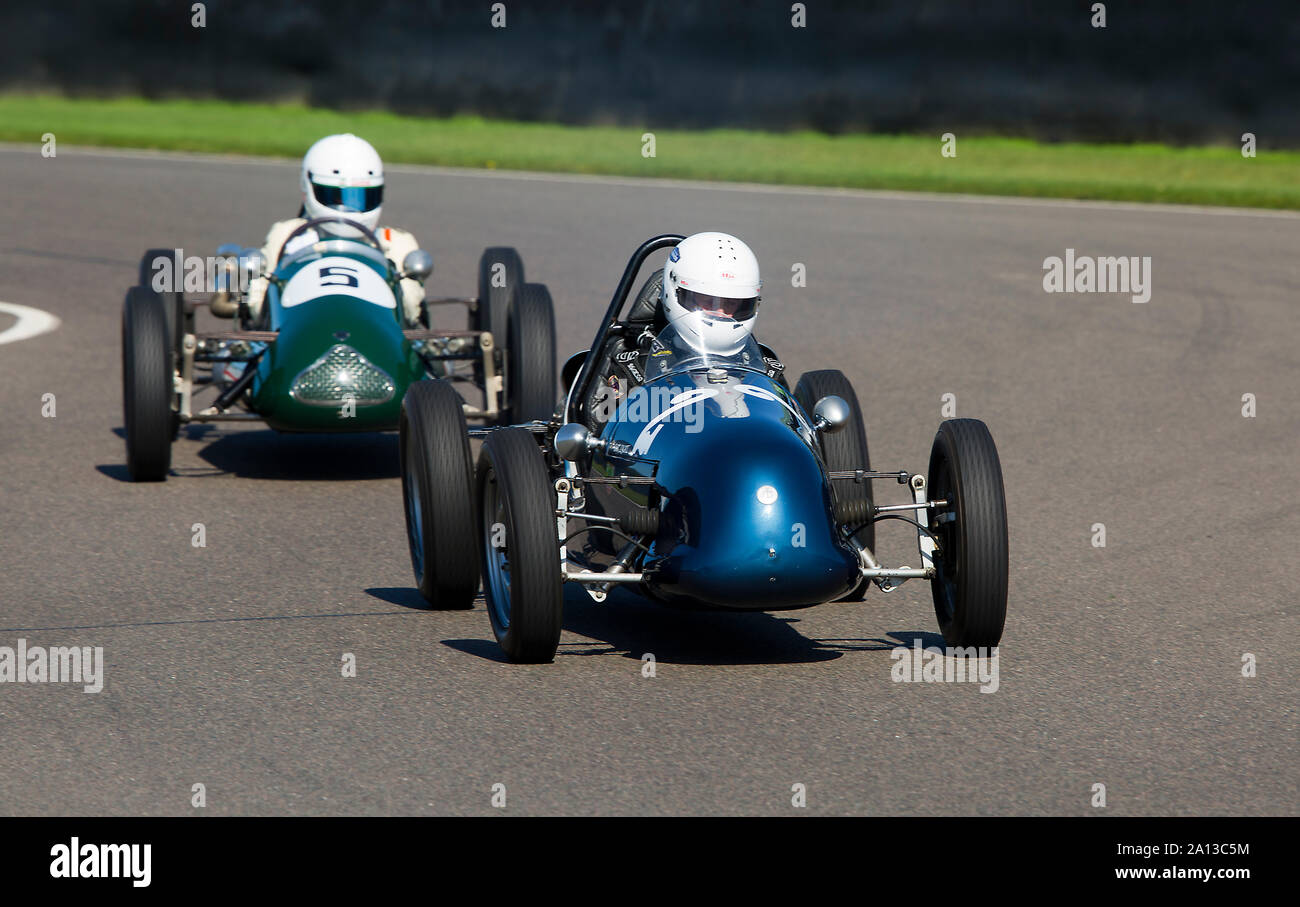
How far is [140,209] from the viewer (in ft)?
62.2

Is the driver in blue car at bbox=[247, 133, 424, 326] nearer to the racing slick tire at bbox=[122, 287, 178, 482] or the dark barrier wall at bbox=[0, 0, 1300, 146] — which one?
the racing slick tire at bbox=[122, 287, 178, 482]

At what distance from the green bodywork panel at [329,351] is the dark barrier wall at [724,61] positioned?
553 inches

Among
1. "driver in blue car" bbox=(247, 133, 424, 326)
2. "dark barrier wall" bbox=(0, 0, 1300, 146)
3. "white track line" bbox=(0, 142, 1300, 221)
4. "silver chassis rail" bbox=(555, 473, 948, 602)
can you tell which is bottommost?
"silver chassis rail" bbox=(555, 473, 948, 602)

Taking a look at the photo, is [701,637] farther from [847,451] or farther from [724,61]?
[724,61]

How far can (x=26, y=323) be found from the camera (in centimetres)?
1329

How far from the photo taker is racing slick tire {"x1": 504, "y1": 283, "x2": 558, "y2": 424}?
30.7 ft

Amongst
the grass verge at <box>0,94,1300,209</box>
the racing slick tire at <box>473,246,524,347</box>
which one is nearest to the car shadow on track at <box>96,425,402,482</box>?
the racing slick tire at <box>473,246,524,347</box>

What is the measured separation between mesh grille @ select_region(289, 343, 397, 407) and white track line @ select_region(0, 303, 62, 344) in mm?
4591

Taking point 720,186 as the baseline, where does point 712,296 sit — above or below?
below

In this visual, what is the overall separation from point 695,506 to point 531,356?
3.63 meters

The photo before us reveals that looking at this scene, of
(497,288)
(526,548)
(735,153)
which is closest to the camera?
(526,548)

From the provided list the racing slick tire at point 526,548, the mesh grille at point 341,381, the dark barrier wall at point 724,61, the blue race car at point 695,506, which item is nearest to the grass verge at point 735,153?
the dark barrier wall at point 724,61

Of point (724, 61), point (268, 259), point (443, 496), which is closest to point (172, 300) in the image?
point (268, 259)

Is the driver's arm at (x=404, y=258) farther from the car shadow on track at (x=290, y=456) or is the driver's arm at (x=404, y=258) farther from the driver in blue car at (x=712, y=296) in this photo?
the driver in blue car at (x=712, y=296)
